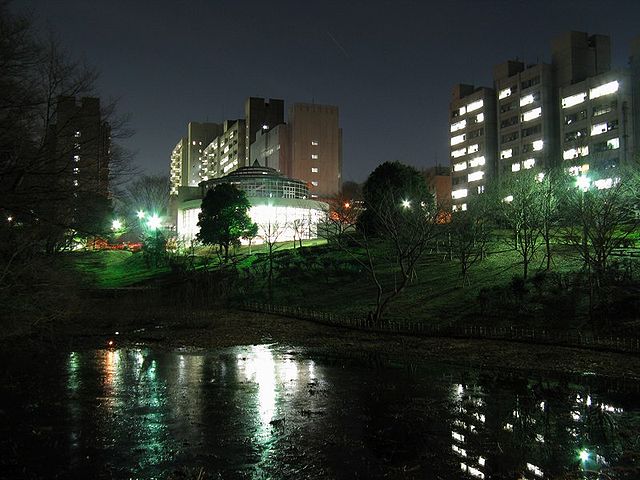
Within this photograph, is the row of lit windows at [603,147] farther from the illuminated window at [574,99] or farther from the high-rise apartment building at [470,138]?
the high-rise apartment building at [470,138]

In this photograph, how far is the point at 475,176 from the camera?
91.6 meters

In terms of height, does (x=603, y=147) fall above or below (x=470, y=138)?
below

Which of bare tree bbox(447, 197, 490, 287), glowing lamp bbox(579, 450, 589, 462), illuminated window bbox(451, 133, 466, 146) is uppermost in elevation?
illuminated window bbox(451, 133, 466, 146)

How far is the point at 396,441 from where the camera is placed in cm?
1044

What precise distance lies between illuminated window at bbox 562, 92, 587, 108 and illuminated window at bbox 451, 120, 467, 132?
68.5 ft

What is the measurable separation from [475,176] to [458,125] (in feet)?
36.7

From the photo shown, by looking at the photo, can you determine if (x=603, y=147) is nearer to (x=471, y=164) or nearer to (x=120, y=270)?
(x=471, y=164)

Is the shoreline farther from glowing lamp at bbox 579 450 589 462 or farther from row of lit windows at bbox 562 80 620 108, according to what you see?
row of lit windows at bbox 562 80 620 108

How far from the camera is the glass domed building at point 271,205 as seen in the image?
73.0 m

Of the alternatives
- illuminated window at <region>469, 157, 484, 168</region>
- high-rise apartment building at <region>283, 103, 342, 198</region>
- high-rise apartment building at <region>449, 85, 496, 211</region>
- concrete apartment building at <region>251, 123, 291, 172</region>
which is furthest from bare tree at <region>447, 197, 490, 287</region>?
concrete apartment building at <region>251, 123, 291, 172</region>

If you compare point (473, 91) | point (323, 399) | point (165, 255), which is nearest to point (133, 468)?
point (323, 399)

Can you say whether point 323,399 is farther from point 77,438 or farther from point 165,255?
point 165,255

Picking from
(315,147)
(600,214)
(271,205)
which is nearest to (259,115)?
(315,147)

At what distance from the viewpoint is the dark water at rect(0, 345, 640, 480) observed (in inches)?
358
